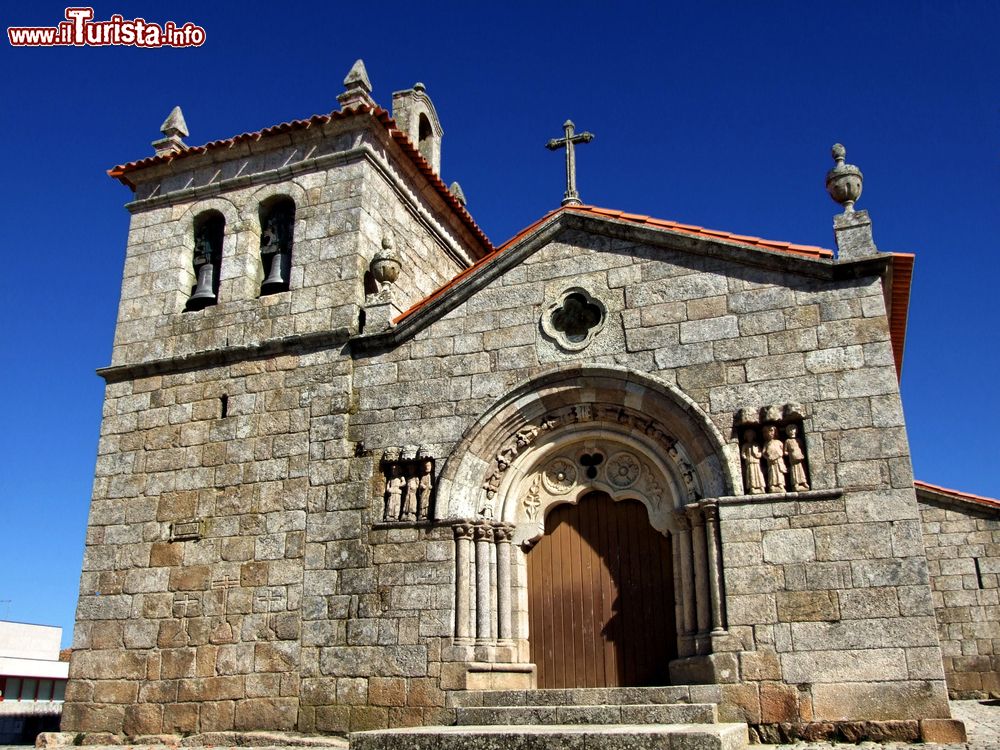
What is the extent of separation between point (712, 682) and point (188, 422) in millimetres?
6391

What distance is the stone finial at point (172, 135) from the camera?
12.3m

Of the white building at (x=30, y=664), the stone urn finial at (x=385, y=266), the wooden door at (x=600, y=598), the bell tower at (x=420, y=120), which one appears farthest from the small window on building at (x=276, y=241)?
the white building at (x=30, y=664)

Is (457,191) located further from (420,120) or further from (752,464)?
(752,464)

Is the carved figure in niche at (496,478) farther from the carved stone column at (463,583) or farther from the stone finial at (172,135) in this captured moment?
the stone finial at (172,135)

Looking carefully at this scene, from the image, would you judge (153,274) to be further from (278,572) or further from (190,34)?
(278,572)

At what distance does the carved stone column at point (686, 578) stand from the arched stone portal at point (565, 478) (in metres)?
0.01

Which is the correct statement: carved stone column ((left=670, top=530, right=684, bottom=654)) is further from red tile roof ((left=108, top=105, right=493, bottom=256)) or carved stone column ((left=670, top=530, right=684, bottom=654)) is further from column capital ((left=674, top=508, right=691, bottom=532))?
red tile roof ((left=108, top=105, right=493, bottom=256))

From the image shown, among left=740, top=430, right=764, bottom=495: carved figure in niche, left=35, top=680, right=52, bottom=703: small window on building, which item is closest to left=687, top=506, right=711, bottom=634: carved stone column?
left=740, top=430, right=764, bottom=495: carved figure in niche

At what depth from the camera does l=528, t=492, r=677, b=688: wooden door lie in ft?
29.2

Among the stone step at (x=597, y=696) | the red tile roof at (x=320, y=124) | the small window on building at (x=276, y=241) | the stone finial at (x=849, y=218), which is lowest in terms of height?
the stone step at (x=597, y=696)

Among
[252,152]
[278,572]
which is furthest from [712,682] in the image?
[252,152]

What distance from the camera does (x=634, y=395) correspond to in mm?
9078

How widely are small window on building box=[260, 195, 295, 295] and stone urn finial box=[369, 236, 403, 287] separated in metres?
1.26

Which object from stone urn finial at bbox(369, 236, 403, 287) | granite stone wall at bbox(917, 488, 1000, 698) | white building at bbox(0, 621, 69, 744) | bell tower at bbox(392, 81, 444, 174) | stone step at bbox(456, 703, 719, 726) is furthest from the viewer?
white building at bbox(0, 621, 69, 744)
